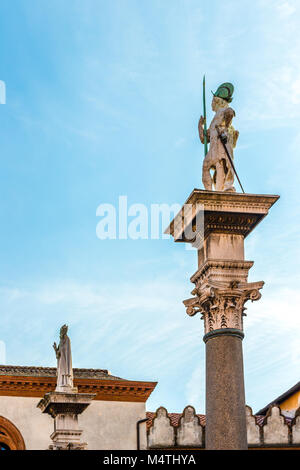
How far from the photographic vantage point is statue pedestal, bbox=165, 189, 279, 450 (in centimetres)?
827

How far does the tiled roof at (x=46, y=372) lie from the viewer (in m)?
27.0

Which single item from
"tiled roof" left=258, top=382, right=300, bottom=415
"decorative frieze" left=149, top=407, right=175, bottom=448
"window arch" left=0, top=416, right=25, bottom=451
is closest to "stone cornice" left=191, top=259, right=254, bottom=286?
"decorative frieze" left=149, top=407, right=175, bottom=448

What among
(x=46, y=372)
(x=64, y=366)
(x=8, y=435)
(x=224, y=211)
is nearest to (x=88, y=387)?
(x=46, y=372)

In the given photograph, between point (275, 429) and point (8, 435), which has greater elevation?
point (8, 435)

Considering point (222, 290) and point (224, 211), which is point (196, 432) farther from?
point (224, 211)

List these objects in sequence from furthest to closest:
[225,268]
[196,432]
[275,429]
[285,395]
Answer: [285,395], [275,429], [196,432], [225,268]

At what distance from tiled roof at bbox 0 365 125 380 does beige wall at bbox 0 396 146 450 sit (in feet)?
3.30

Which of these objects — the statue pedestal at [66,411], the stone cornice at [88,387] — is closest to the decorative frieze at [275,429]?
the stone cornice at [88,387]

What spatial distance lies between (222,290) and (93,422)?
1914 cm

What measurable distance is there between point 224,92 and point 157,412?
1538 centimetres

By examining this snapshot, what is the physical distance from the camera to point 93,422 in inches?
1051
